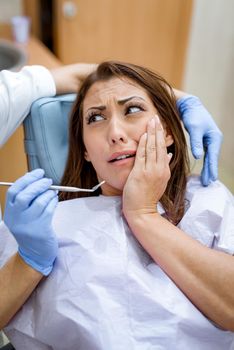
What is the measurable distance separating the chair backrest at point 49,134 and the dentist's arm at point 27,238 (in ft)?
1.38

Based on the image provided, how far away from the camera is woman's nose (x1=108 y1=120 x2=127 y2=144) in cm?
96

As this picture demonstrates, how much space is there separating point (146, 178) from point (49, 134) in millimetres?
465

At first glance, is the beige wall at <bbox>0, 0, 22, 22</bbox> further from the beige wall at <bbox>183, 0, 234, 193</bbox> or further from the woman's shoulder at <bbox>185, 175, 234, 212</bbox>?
the woman's shoulder at <bbox>185, 175, 234, 212</bbox>

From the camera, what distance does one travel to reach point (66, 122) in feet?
4.22

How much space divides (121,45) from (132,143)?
1.78 meters

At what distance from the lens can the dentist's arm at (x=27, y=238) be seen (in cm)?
78

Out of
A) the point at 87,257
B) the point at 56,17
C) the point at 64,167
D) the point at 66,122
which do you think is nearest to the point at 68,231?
the point at 87,257

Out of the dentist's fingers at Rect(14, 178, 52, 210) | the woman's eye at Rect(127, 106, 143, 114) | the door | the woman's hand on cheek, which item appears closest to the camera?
the dentist's fingers at Rect(14, 178, 52, 210)

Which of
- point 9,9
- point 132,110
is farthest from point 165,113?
point 9,9

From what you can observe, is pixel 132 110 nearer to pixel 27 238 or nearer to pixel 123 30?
pixel 27 238

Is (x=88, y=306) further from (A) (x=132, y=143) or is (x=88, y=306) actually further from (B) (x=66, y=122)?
(B) (x=66, y=122)

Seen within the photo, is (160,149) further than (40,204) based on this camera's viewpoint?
Yes

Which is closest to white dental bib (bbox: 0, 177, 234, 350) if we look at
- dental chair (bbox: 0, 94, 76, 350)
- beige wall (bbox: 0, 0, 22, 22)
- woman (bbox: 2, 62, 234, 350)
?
woman (bbox: 2, 62, 234, 350)

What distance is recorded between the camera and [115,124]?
38.9 inches
